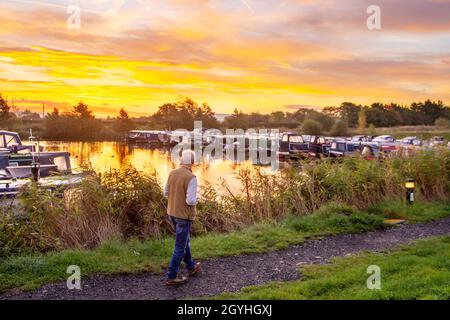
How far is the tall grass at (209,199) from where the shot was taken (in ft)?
31.4

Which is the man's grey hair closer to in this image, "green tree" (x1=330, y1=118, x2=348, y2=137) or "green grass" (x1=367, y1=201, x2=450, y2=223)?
"green grass" (x1=367, y1=201, x2=450, y2=223)

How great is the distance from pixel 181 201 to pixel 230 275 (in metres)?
1.67

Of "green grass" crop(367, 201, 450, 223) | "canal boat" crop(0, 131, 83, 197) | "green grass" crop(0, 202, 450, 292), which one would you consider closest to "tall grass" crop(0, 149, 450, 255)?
"green grass" crop(367, 201, 450, 223)

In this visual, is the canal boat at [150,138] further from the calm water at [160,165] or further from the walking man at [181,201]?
the walking man at [181,201]

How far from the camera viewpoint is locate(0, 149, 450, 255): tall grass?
9.58m

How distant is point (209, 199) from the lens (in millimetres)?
12352

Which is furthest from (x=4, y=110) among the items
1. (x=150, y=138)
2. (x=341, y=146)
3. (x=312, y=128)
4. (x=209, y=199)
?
(x=209, y=199)

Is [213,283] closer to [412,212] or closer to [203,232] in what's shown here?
[203,232]

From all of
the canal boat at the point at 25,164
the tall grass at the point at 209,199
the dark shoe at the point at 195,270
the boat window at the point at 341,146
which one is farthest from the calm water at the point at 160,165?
the boat window at the point at 341,146

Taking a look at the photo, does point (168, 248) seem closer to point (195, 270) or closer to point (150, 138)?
point (195, 270)

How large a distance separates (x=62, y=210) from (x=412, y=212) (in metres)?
9.20

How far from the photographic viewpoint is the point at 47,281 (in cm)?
743

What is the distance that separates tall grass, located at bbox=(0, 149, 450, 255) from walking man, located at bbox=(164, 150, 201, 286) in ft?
9.40
